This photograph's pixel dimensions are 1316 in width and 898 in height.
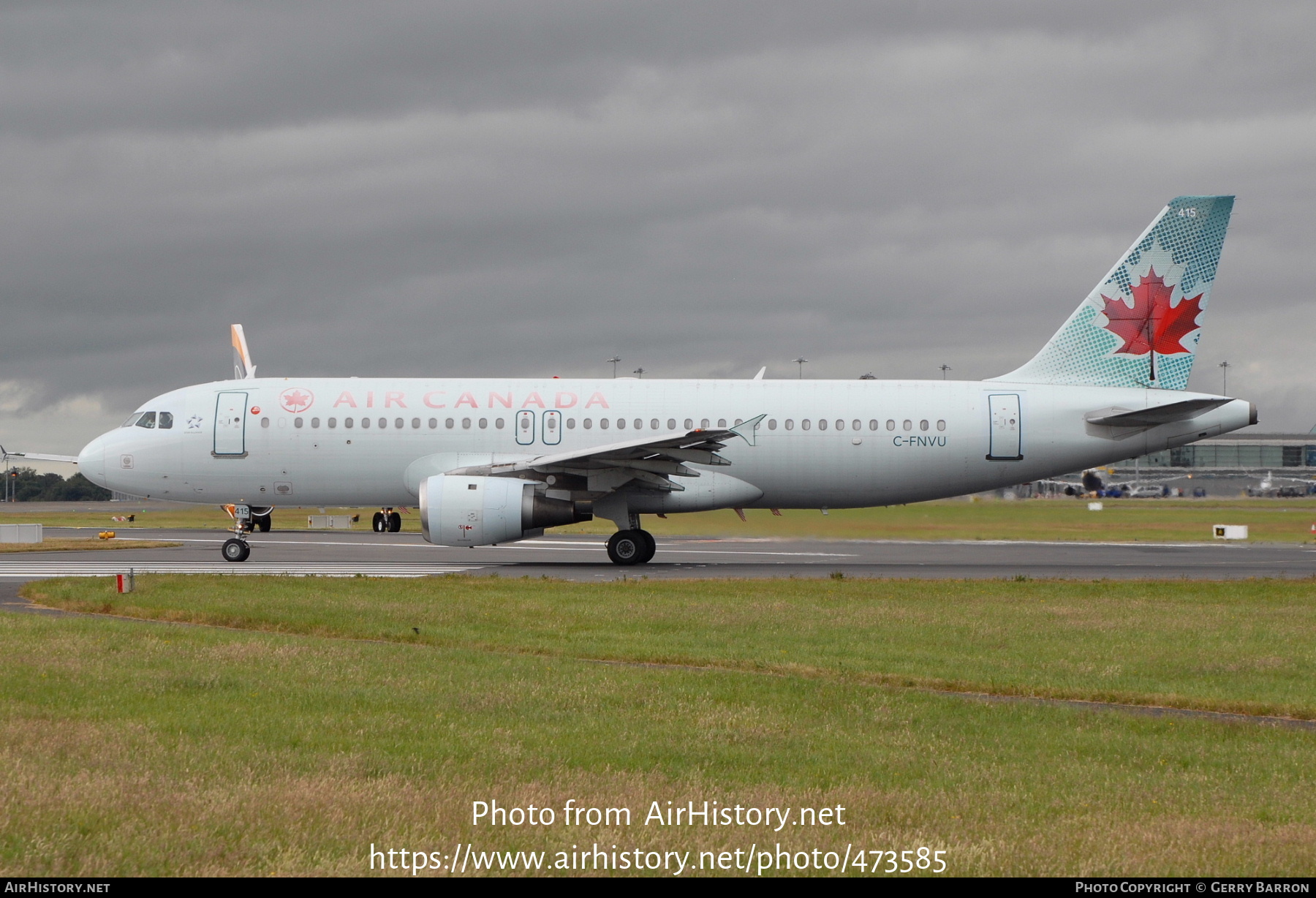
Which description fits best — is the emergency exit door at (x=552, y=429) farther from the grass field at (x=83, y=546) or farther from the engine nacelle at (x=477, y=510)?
the grass field at (x=83, y=546)

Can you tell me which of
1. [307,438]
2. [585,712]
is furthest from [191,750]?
[307,438]

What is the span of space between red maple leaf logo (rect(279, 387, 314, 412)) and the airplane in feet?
0.11

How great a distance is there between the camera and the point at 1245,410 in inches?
1093

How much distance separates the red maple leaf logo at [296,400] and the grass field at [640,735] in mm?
11634

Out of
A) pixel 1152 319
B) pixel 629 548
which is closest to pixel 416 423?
pixel 629 548

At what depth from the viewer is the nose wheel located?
89.6ft

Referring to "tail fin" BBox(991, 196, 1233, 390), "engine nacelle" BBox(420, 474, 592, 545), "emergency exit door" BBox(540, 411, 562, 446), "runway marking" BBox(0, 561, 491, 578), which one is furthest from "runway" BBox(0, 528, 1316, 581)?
"tail fin" BBox(991, 196, 1233, 390)

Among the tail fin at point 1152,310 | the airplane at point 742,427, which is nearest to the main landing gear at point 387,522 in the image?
the airplane at point 742,427

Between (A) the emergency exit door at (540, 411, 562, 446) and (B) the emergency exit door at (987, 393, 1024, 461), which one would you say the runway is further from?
(A) the emergency exit door at (540, 411, 562, 446)

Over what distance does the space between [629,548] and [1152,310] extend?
1399 cm

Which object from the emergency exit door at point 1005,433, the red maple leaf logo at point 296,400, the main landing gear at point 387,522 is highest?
the red maple leaf logo at point 296,400

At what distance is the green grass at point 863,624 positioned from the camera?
11984mm

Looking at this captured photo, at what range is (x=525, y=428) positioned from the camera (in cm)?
2767

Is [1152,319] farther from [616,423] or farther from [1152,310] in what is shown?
[616,423]
